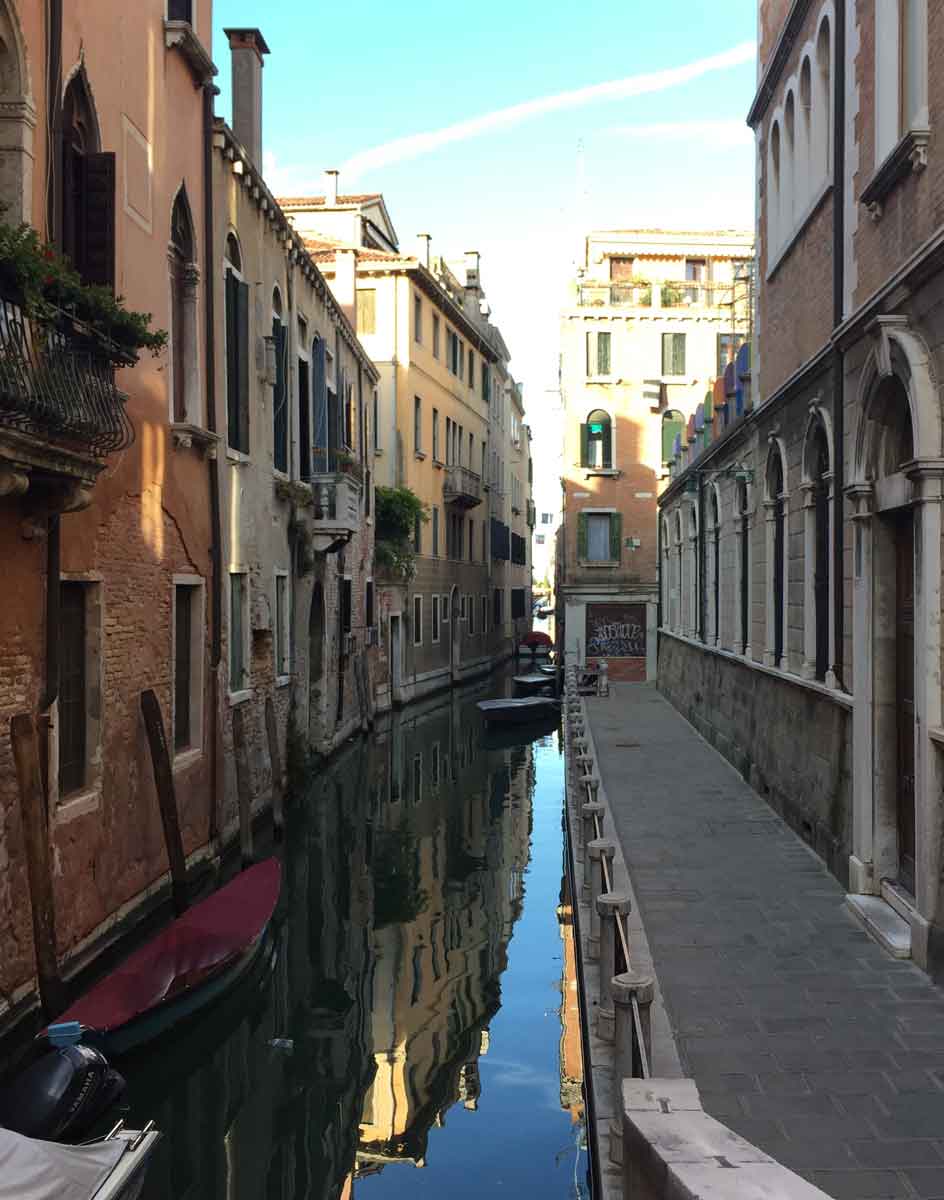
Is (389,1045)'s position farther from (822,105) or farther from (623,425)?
(623,425)

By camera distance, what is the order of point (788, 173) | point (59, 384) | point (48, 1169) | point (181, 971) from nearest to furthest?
point (48, 1169) → point (59, 384) → point (181, 971) → point (788, 173)

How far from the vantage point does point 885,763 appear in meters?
7.74

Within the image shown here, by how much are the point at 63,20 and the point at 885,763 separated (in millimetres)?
7334

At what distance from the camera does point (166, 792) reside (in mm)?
9430

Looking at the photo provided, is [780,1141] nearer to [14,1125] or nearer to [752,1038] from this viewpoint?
[752,1038]

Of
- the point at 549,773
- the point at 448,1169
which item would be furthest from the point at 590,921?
the point at 549,773

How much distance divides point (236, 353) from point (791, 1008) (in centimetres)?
923

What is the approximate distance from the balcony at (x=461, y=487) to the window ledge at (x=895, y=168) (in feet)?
82.8

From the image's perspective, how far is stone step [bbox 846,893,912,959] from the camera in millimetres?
6879

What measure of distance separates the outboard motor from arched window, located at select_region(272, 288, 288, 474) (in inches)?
403

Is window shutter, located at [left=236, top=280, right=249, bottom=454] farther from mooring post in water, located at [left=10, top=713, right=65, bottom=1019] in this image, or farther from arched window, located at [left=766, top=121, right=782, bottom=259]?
mooring post in water, located at [left=10, top=713, right=65, bottom=1019]

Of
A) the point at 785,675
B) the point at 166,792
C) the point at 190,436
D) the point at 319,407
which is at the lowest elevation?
the point at 166,792

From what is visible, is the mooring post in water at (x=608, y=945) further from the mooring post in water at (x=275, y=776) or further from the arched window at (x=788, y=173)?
the mooring post in water at (x=275, y=776)

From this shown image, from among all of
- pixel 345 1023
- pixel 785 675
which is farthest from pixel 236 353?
pixel 345 1023
